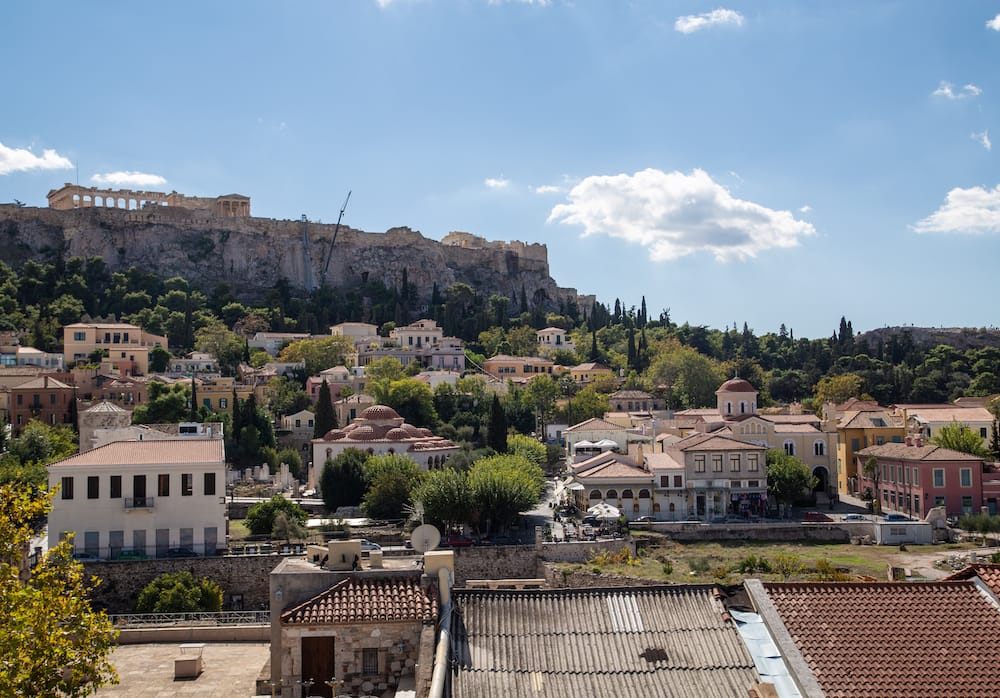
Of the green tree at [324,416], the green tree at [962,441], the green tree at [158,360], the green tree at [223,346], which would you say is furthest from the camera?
the green tree at [223,346]

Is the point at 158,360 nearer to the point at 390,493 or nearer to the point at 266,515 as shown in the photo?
the point at 390,493

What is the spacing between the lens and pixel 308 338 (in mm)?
97875

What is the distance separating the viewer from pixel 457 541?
42.8 metres

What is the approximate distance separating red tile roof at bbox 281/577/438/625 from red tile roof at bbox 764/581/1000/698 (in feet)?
16.4

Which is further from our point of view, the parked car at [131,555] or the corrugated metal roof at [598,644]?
the parked car at [131,555]

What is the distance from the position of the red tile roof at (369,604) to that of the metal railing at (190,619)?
11.1 m

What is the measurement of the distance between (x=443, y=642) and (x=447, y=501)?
31039 mm

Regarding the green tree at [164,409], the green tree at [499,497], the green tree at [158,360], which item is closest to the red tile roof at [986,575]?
the green tree at [499,497]

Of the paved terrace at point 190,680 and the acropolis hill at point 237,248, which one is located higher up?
the acropolis hill at point 237,248

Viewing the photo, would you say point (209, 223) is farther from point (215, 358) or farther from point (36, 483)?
point (36, 483)

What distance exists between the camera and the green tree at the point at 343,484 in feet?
173

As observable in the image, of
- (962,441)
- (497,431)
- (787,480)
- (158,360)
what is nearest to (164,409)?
(158,360)

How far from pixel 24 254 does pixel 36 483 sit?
78495 mm

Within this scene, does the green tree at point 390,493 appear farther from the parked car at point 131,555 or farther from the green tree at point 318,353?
the green tree at point 318,353
